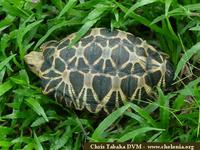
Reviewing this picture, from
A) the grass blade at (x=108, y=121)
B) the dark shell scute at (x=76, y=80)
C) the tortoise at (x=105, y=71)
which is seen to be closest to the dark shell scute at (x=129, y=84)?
the tortoise at (x=105, y=71)

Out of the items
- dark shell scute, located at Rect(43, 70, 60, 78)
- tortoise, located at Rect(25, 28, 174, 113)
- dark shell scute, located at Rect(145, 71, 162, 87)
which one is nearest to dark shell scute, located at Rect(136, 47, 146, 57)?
tortoise, located at Rect(25, 28, 174, 113)

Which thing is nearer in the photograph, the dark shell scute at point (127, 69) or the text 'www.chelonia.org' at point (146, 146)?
the text 'www.chelonia.org' at point (146, 146)

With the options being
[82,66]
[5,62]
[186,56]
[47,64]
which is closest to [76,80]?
[82,66]

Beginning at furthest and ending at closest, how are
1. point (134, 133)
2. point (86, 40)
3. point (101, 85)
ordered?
point (86, 40) < point (101, 85) < point (134, 133)

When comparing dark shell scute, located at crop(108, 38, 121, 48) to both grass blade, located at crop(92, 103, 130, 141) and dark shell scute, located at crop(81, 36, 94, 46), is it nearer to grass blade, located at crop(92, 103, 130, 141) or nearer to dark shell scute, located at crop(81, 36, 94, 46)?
dark shell scute, located at crop(81, 36, 94, 46)

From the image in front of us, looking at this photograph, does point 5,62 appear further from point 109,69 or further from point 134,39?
point 134,39

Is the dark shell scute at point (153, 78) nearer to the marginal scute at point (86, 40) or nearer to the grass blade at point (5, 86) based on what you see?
the marginal scute at point (86, 40)
